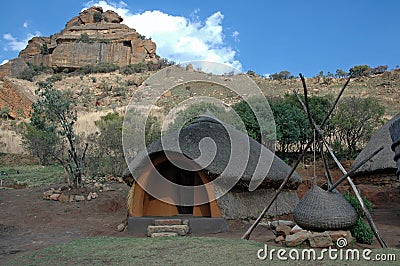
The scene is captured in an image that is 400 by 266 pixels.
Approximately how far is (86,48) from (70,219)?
43.1 metres

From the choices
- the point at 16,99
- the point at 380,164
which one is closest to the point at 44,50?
the point at 16,99

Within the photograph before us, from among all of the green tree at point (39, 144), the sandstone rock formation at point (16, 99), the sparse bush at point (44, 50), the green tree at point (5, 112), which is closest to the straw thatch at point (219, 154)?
the green tree at point (39, 144)

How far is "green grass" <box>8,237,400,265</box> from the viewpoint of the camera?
4.76m

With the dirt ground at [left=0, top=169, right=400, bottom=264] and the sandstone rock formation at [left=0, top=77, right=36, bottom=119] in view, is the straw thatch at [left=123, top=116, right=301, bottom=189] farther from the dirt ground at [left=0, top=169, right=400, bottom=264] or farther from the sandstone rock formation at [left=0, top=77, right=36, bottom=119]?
the sandstone rock formation at [left=0, top=77, right=36, bottom=119]

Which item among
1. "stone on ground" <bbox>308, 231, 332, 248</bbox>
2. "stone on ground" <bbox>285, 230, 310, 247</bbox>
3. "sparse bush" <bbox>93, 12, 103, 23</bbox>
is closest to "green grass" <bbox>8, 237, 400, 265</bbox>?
"stone on ground" <bbox>285, 230, 310, 247</bbox>

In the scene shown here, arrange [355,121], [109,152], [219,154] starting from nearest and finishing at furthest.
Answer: [219,154]
[109,152]
[355,121]

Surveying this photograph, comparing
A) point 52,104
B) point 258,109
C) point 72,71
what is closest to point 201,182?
point 52,104

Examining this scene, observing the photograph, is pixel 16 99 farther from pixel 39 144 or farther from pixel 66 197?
pixel 66 197

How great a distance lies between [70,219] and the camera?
9.43 meters

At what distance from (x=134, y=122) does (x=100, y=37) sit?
36.4 metres

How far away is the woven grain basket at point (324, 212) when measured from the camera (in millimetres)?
5840

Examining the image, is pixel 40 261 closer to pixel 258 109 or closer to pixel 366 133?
pixel 258 109

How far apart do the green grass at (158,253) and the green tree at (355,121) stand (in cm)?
1574

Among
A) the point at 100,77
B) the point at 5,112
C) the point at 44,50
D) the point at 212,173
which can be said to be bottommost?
the point at 212,173
